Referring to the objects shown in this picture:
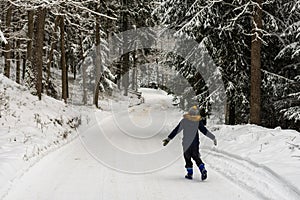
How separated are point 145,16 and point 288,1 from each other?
75.1 ft

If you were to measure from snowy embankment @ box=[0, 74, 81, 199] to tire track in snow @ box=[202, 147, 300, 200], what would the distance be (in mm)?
5077

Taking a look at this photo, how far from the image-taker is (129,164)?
32.0ft

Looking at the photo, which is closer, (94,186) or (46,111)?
(94,186)

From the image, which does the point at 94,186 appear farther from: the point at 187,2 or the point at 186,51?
the point at 187,2

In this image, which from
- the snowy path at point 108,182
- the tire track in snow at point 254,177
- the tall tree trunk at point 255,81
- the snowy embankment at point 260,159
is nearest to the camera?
the tire track in snow at point 254,177

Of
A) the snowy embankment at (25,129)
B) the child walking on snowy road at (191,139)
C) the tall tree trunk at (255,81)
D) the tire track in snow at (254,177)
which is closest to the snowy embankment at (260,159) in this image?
the tire track in snow at (254,177)

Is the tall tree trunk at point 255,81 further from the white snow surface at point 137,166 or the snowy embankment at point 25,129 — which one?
the snowy embankment at point 25,129

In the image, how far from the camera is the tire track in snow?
20.8ft

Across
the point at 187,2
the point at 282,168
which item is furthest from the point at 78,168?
the point at 187,2

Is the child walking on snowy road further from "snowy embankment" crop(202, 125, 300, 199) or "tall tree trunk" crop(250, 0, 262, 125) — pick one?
"tall tree trunk" crop(250, 0, 262, 125)

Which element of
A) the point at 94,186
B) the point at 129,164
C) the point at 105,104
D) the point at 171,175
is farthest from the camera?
the point at 105,104

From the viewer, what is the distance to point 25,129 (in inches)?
490

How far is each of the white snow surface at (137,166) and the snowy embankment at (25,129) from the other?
0.03 m

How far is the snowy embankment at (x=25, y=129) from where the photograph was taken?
8367 millimetres
